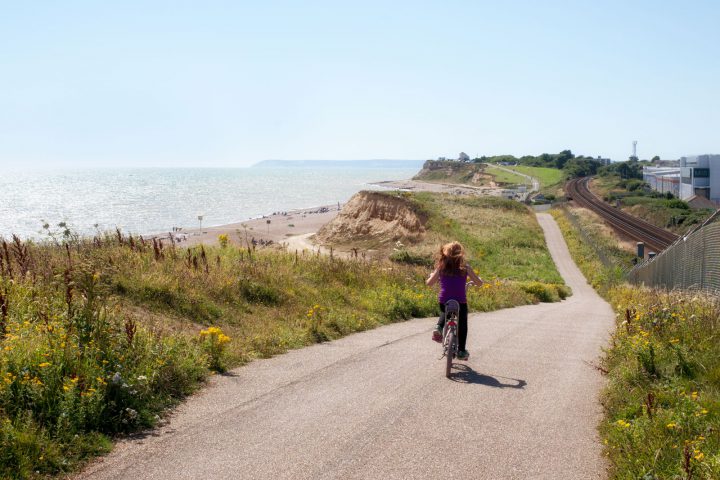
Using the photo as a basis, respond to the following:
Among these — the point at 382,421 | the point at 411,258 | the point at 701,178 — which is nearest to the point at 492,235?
the point at 411,258

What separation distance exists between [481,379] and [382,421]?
224 cm

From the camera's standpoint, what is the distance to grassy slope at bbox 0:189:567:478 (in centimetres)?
559

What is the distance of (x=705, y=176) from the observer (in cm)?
9512

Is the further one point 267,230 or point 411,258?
point 267,230

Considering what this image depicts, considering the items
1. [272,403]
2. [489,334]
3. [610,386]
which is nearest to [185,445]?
[272,403]


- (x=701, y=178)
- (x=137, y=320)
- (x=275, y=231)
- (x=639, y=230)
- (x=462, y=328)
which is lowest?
(x=639, y=230)

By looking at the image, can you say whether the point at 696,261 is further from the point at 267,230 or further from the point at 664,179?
the point at 664,179

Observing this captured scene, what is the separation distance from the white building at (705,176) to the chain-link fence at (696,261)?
86.0 m

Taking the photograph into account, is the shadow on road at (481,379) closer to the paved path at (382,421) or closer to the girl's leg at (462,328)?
the paved path at (382,421)

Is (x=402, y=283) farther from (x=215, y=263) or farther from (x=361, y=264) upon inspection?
(x=215, y=263)

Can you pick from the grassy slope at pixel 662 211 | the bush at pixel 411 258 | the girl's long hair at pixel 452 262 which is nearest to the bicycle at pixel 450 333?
the girl's long hair at pixel 452 262

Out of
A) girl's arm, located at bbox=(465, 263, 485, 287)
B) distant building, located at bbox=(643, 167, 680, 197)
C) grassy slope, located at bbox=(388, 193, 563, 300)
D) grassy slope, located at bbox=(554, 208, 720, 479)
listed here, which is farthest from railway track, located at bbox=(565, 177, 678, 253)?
girl's arm, located at bbox=(465, 263, 485, 287)

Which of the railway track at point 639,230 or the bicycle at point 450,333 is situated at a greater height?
the bicycle at point 450,333

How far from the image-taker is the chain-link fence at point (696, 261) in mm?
11383
